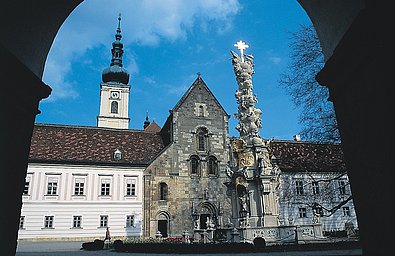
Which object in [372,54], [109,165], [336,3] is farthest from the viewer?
[109,165]

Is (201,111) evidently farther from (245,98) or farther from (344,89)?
(344,89)

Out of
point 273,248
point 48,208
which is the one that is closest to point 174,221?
point 48,208

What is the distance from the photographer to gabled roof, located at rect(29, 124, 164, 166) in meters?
35.2

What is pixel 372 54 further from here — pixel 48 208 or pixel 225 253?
pixel 48 208

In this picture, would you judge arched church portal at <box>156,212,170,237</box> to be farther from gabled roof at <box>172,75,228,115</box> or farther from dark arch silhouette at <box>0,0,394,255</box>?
dark arch silhouette at <box>0,0,394,255</box>

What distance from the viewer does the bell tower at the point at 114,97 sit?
215ft

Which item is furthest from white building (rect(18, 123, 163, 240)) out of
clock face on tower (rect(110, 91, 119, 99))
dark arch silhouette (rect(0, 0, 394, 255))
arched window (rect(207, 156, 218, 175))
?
dark arch silhouette (rect(0, 0, 394, 255))

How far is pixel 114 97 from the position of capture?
6775cm

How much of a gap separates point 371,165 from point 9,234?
494cm

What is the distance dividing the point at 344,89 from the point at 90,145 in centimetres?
3691

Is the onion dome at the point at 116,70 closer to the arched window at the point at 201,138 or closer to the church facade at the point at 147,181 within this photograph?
the church facade at the point at 147,181

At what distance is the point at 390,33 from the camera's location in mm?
3488

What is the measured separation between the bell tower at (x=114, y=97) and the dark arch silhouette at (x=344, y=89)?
6130 cm

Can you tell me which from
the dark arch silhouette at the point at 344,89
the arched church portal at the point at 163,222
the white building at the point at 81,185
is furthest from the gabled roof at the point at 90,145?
the dark arch silhouette at the point at 344,89
